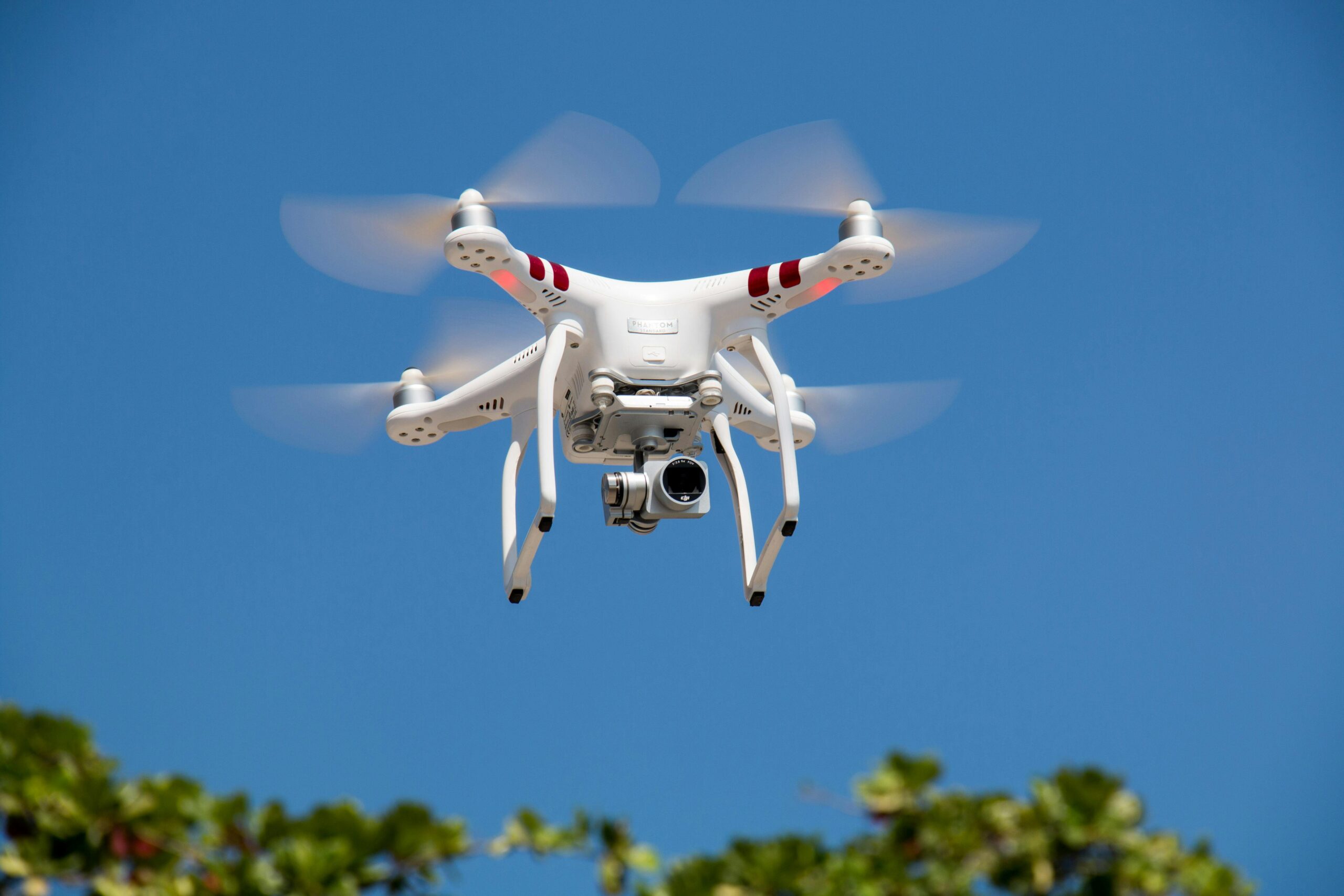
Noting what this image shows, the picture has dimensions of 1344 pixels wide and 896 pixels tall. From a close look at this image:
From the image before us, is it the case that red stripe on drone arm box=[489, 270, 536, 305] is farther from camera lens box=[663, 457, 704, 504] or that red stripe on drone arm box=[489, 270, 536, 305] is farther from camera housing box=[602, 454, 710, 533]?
camera lens box=[663, 457, 704, 504]

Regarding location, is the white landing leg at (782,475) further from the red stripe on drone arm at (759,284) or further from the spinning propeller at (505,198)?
the spinning propeller at (505,198)

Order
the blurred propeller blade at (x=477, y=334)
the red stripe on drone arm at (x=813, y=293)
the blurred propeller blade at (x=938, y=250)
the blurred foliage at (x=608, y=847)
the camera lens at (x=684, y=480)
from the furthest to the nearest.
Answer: the blurred propeller blade at (x=477, y=334) < the blurred propeller blade at (x=938, y=250) < the red stripe on drone arm at (x=813, y=293) < the camera lens at (x=684, y=480) < the blurred foliage at (x=608, y=847)

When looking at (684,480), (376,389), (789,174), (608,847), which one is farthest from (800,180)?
(608,847)

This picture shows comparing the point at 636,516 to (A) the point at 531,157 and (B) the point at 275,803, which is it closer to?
(A) the point at 531,157

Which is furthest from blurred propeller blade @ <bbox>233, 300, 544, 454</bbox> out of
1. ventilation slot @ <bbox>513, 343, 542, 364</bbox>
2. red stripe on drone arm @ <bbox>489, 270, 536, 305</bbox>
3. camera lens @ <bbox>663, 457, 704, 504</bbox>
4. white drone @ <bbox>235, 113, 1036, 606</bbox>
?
camera lens @ <bbox>663, 457, 704, 504</bbox>

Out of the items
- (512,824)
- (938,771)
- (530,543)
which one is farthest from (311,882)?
(530,543)

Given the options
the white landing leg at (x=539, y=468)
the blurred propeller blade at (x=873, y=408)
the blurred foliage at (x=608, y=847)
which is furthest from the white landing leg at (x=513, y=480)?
the blurred foliage at (x=608, y=847)

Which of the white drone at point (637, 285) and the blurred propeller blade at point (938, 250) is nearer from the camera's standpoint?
the white drone at point (637, 285)
